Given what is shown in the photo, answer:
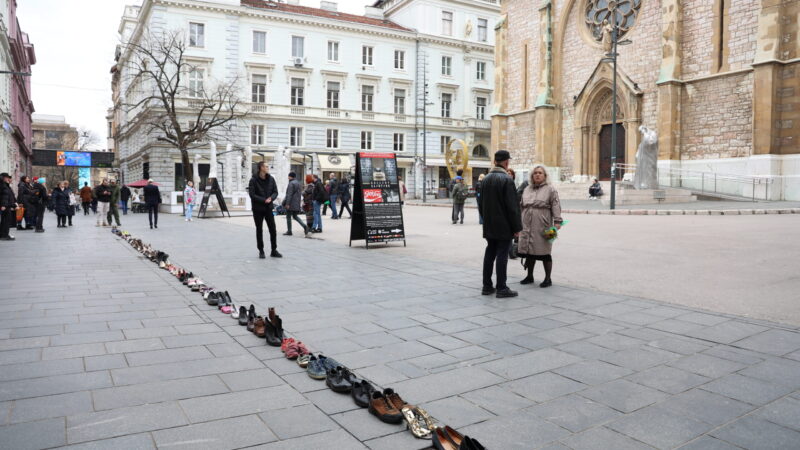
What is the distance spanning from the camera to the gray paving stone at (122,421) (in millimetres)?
2998

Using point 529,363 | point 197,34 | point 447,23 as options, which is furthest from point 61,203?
point 447,23

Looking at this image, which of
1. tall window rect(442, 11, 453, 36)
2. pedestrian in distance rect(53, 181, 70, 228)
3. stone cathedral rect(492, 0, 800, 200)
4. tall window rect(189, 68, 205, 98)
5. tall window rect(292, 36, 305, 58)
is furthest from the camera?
tall window rect(442, 11, 453, 36)

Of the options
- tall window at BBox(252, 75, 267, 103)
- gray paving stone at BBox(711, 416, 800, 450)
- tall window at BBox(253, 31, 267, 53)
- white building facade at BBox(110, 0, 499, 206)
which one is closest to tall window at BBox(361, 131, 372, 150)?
white building facade at BBox(110, 0, 499, 206)

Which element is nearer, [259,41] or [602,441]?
[602,441]

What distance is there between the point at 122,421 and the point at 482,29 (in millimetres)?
54822

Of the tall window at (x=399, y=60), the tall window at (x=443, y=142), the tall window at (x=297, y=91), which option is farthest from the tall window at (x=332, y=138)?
the tall window at (x=443, y=142)

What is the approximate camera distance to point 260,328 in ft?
16.4

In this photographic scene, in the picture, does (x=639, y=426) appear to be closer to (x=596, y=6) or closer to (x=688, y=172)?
(x=688, y=172)

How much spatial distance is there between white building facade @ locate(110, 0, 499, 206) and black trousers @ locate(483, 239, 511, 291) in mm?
36489

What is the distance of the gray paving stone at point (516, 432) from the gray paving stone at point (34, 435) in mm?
2147

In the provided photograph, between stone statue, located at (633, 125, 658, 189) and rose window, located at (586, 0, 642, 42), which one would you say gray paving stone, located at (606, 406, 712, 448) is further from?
rose window, located at (586, 0, 642, 42)

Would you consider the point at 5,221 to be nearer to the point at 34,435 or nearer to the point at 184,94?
the point at 34,435

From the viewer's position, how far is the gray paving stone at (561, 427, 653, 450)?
2.86 metres

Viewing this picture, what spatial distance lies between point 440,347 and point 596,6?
3635 cm
